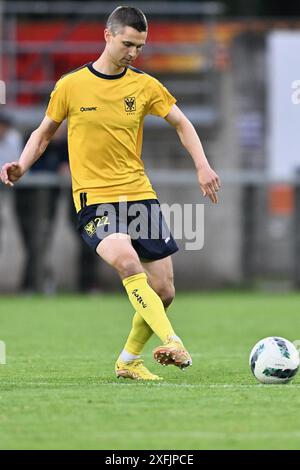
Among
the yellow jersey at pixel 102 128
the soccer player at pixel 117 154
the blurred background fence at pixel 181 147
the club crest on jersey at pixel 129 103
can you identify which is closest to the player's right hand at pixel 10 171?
the soccer player at pixel 117 154

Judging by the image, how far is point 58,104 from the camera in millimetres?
7746

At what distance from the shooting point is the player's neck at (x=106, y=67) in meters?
7.76

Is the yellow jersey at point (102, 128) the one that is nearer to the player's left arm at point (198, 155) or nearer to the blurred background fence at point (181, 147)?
the player's left arm at point (198, 155)

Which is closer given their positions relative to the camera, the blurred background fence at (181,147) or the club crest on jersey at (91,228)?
the club crest on jersey at (91,228)

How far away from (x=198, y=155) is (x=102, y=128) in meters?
0.63

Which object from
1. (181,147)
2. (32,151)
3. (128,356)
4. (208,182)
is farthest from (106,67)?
(181,147)

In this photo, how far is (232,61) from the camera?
20000 mm

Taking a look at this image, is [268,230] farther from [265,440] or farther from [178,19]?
[265,440]

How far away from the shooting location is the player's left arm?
752 cm

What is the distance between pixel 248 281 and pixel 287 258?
2.29 feet

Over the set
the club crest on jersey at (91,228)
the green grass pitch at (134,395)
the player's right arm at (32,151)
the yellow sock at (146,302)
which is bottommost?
the green grass pitch at (134,395)

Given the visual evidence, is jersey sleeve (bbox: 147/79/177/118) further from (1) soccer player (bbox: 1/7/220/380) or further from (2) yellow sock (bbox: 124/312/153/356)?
(2) yellow sock (bbox: 124/312/153/356)

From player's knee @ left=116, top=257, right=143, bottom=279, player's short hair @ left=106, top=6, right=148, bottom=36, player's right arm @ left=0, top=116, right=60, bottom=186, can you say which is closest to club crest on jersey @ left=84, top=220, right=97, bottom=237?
player's knee @ left=116, top=257, right=143, bottom=279

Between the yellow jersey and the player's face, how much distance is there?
22 cm
